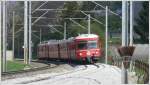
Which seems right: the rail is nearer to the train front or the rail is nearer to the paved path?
the paved path

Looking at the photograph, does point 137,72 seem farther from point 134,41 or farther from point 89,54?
point 89,54

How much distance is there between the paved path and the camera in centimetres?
1407

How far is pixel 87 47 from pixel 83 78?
21.9 feet

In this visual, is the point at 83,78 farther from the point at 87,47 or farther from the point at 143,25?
the point at 87,47

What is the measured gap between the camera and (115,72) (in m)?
15.3

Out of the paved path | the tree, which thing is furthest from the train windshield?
the tree

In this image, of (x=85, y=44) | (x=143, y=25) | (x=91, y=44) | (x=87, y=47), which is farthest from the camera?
(x=85, y=44)

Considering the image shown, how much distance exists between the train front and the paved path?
1991 mm

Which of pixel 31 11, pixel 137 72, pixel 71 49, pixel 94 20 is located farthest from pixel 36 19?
pixel 71 49

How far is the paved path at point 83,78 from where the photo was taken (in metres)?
14.1

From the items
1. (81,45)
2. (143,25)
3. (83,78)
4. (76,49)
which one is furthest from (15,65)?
(143,25)

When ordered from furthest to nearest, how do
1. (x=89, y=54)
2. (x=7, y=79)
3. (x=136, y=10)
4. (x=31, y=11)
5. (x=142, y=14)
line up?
(x=89, y=54) → (x=31, y=11) → (x=7, y=79) → (x=136, y=10) → (x=142, y=14)

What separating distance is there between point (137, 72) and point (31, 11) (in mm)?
3634

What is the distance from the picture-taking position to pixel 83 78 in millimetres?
15484
